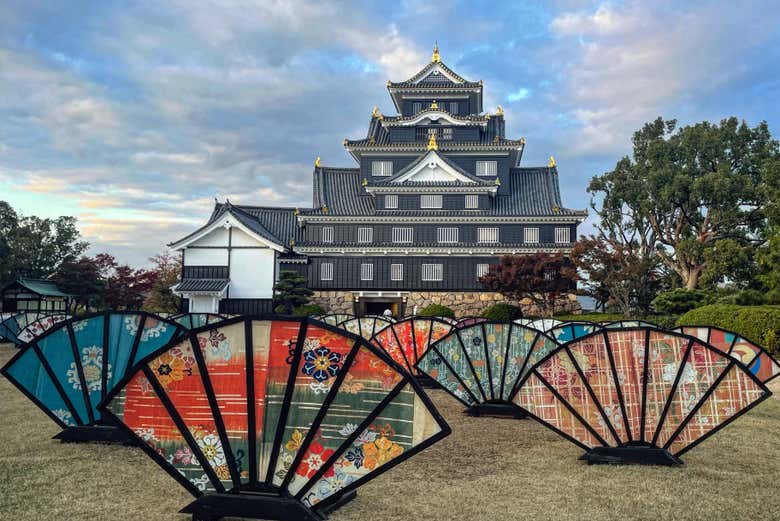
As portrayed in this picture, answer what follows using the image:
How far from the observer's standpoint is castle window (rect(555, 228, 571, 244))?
116ft

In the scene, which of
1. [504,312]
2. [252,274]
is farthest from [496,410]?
[252,274]

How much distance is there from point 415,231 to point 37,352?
29.3 m

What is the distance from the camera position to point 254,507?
4469 mm

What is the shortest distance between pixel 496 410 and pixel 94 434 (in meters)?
6.08

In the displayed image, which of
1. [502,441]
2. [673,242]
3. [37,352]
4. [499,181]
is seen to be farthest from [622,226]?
[37,352]

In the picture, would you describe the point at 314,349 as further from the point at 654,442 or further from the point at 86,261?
the point at 86,261

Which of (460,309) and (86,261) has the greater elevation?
(86,261)

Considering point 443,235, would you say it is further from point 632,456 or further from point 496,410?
point 632,456

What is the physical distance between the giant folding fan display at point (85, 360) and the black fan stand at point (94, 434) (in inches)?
0.5

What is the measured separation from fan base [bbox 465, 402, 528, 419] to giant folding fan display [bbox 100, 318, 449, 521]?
5.79m

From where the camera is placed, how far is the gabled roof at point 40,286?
37.1 m

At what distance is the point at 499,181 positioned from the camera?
120 feet

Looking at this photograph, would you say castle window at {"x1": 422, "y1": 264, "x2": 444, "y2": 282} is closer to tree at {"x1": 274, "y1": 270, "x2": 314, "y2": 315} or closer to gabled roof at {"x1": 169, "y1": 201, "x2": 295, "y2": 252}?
tree at {"x1": 274, "y1": 270, "x2": 314, "y2": 315}

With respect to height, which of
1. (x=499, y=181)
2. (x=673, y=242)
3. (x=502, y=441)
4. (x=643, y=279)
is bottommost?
(x=502, y=441)
